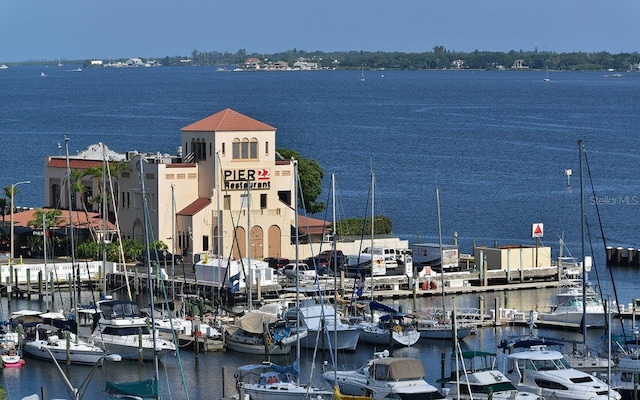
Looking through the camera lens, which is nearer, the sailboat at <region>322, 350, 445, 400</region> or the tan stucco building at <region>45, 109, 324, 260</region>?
Result: the sailboat at <region>322, 350, 445, 400</region>

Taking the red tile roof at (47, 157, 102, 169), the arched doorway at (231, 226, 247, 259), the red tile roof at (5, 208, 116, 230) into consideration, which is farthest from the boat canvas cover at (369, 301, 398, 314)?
the red tile roof at (47, 157, 102, 169)

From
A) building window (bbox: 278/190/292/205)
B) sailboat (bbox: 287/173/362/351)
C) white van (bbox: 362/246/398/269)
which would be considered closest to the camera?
sailboat (bbox: 287/173/362/351)

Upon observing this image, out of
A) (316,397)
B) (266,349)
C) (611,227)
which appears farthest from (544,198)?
(316,397)

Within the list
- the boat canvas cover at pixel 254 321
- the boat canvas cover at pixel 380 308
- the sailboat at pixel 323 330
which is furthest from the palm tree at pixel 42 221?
the sailboat at pixel 323 330

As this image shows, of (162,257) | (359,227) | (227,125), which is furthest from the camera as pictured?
(359,227)

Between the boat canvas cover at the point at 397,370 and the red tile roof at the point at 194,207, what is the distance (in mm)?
29134

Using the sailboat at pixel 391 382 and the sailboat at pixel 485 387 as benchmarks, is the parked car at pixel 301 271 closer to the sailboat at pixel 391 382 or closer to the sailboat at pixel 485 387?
the sailboat at pixel 391 382

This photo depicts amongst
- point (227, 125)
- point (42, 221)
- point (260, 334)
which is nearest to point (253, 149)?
point (227, 125)

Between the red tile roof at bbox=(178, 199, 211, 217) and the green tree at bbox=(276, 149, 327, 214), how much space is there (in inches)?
469

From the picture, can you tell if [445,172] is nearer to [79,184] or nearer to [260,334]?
[79,184]

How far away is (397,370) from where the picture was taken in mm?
43938

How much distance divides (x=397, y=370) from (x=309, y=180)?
141 feet

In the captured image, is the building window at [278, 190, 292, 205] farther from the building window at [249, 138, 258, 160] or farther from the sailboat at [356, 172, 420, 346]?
the sailboat at [356, 172, 420, 346]

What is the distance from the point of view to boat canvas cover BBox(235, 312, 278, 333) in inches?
2131
